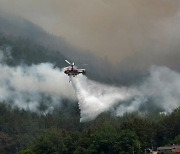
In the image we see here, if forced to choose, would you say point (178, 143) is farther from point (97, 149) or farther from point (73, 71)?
point (73, 71)

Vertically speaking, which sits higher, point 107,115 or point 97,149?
point 107,115

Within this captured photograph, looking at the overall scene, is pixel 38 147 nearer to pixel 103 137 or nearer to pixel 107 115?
pixel 103 137

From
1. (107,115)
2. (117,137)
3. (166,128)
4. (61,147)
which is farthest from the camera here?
(107,115)

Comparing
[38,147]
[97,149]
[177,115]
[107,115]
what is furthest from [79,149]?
[107,115]

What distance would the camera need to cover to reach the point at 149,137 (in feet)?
388

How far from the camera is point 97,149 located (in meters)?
108

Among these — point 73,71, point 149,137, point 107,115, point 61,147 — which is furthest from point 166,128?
point 107,115

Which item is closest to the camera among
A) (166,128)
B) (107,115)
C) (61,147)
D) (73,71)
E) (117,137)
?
(73,71)

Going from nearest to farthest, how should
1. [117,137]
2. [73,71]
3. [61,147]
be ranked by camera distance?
[73,71]
[117,137]
[61,147]

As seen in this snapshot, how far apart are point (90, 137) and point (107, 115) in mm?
84440

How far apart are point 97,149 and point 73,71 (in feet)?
83.5

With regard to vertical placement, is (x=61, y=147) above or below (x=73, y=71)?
below

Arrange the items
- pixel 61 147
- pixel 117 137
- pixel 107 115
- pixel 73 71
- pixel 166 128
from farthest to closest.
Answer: pixel 107 115
pixel 166 128
pixel 61 147
pixel 117 137
pixel 73 71

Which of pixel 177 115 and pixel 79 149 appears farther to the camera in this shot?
pixel 177 115
